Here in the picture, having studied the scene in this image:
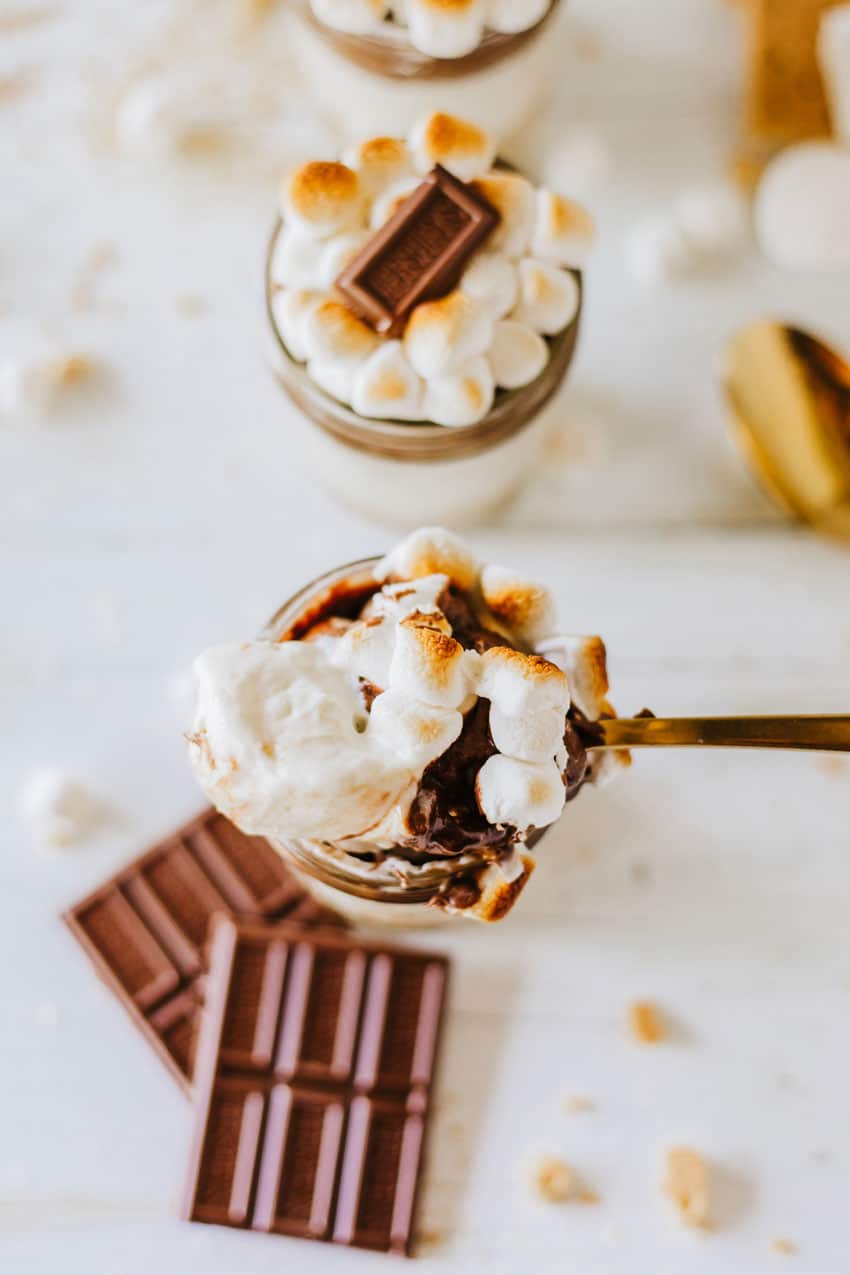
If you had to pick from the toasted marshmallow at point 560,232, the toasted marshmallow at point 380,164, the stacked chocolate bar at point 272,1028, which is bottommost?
the stacked chocolate bar at point 272,1028

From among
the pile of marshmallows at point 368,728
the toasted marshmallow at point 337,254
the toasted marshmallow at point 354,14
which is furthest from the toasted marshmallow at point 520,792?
the toasted marshmallow at point 354,14

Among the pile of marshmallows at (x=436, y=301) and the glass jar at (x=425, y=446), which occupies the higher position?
the pile of marshmallows at (x=436, y=301)

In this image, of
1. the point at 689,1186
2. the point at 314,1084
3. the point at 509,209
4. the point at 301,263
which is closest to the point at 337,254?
the point at 301,263

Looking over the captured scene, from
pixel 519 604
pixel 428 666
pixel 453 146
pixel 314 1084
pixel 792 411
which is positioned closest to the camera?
pixel 428 666

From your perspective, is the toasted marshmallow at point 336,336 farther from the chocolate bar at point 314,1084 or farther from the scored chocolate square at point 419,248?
the chocolate bar at point 314,1084

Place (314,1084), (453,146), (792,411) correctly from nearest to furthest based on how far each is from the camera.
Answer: (453,146), (314,1084), (792,411)

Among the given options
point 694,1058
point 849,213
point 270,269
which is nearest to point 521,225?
point 270,269

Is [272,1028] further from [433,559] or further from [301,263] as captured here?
[301,263]
